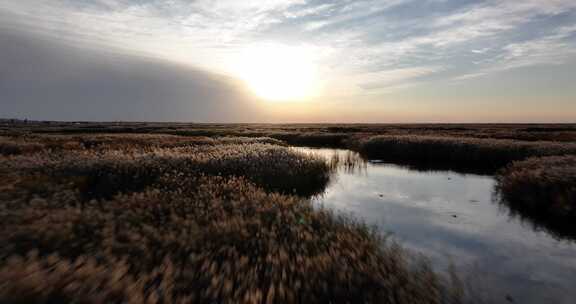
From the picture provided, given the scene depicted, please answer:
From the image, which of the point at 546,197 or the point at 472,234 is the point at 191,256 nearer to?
the point at 472,234

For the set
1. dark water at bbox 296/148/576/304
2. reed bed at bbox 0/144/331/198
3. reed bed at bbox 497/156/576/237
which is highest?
reed bed at bbox 0/144/331/198

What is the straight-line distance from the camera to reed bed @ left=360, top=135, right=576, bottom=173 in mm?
20531

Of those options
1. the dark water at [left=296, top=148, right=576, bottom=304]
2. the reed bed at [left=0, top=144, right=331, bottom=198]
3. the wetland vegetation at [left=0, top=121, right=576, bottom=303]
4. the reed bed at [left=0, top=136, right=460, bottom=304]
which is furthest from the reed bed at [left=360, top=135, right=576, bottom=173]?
the reed bed at [left=0, top=136, right=460, bottom=304]

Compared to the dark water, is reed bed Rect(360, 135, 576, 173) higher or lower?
higher

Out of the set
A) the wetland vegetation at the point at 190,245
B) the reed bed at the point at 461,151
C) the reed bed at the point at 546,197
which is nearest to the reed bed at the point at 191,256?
the wetland vegetation at the point at 190,245

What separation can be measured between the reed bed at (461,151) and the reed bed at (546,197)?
8556 mm

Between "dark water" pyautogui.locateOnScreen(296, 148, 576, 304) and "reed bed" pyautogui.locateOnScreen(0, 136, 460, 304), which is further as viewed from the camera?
"dark water" pyautogui.locateOnScreen(296, 148, 576, 304)

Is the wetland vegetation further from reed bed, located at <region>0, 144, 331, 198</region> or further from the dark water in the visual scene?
the dark water

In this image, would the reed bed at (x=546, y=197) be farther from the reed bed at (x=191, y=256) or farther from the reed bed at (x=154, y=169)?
the reed bed at (x=154, y=169)

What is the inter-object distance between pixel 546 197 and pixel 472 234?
14.2 ft

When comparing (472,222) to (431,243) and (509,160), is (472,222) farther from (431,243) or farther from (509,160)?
(509,160)

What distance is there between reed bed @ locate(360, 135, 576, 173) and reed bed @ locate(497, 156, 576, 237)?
337 inches

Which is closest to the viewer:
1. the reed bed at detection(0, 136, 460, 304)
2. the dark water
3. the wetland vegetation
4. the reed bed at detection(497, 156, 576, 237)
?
the reed bed at detection(0, 136, 460, 304)

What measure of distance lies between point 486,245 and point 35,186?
11586 millimetres
